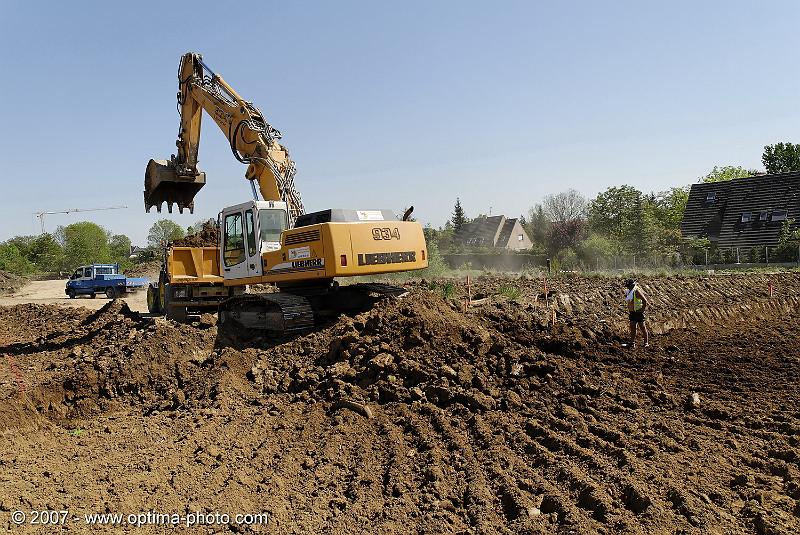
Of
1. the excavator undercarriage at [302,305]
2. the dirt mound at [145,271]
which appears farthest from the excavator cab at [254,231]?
the dirt mound at [145,271]

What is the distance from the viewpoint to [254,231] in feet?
38.0

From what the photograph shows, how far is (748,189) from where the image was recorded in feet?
129

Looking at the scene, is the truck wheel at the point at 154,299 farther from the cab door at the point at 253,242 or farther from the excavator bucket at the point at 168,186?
the cab door at the point at 253,242

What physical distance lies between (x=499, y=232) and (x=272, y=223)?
61.2 meters

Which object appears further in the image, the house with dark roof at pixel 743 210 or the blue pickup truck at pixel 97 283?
the house with dark roof at pixel 743 210

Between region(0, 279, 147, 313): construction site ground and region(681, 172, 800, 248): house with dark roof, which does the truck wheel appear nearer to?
region(0, 279, 147, 313): construction site ground

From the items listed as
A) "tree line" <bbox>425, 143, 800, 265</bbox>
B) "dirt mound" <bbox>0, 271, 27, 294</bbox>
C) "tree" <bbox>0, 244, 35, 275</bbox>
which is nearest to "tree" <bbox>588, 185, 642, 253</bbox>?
"tree line" <bbox>425, 143, 800, 265</bbox>

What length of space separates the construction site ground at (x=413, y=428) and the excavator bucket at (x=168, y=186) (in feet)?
11.3

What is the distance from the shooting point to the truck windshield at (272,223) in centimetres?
1153

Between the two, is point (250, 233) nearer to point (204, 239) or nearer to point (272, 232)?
point (272, 232)

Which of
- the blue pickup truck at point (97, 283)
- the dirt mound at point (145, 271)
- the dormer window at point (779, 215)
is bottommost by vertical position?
the blue pickup truck at point (97, 283)

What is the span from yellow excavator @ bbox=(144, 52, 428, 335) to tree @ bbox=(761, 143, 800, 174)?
64.0 metres

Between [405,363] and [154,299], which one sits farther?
[154,299]

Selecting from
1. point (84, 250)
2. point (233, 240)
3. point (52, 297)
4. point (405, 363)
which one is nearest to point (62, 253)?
point (84, 250)
